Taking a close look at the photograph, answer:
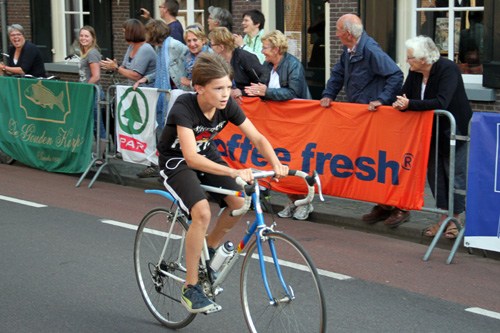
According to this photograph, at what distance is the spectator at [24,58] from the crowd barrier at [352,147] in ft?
16.5

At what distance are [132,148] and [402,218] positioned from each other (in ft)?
13.3

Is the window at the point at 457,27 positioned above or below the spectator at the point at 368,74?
above

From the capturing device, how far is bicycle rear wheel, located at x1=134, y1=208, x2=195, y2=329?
5.22 m

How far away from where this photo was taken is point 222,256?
483cm

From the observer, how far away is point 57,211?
9.09m

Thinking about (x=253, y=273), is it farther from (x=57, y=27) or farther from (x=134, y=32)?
(x=57, y=27)

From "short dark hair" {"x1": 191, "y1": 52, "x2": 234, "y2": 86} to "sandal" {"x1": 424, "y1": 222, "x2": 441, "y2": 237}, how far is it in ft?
11.9

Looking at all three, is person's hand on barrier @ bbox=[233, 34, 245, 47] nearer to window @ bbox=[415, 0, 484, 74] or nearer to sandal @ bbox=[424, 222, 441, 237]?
window @ bbox=[415, 0, 484, 74]

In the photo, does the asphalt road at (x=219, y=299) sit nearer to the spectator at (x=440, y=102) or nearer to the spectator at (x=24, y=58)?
the spectator at (x=440, y=102)

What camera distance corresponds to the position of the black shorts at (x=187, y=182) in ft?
15.9

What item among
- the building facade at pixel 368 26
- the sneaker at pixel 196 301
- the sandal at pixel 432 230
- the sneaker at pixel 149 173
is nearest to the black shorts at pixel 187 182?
the sneaker at pixel 196 301

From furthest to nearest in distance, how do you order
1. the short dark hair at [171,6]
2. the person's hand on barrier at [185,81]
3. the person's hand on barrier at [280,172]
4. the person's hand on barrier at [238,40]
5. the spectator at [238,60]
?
the short dark hair at [171,6] < the person's hand on barrier at [185,81] < the person's hand on barrier at [238,40] < the spectator at [238,60] < the person's hand on barrier at [280,172]

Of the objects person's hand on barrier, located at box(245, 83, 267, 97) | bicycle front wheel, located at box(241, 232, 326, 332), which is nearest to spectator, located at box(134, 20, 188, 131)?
person's hand on barrier, located at box(245, 83, 267, 97)

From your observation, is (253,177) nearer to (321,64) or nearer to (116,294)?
(116,294)
